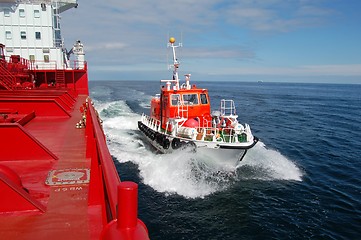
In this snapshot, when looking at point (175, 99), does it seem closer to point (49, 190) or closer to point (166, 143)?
point (166, 143)

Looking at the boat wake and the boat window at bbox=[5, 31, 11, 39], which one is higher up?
the boat window at bbox=[5, 31, 11, 39]

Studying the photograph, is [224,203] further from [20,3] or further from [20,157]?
[20,3]

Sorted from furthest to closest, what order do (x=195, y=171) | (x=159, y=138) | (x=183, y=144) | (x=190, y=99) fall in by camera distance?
(x=190, y=99), (x=159, y=138), (x=183, y=144), (x=195, y=171)

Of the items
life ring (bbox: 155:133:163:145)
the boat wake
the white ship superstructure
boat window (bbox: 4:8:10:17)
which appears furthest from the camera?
the white ship superstructure

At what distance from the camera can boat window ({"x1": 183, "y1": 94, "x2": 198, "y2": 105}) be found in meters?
18.8

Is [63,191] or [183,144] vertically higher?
[63,191]

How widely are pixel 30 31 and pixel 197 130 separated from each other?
22.4m

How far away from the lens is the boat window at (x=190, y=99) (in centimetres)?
1881

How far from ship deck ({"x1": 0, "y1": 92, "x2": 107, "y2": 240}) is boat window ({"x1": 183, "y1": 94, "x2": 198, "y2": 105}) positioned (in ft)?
37.3

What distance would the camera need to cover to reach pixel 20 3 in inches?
1126

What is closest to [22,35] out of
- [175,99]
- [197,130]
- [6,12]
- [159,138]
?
[6,12]

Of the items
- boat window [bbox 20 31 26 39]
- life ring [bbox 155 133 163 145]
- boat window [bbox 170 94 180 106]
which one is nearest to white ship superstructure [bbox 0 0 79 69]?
boat window [bbox 20 31 26 39]

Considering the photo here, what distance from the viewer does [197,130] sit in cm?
1694

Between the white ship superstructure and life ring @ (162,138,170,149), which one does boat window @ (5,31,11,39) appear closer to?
the white ship superstructure
